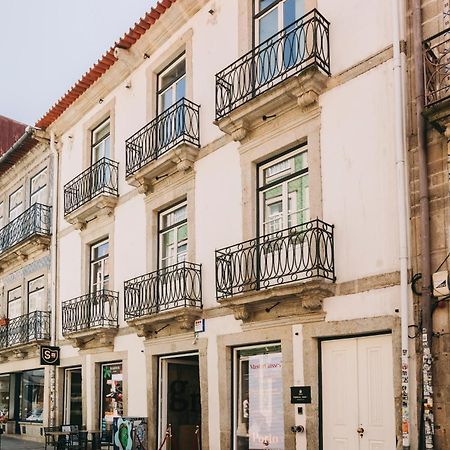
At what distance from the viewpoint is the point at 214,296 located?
11219 millimetres

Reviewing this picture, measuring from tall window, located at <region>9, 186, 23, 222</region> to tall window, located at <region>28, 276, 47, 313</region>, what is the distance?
7.97ft

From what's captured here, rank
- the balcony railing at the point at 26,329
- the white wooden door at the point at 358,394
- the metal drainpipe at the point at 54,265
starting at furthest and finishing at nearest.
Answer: the balcony railing at the point at 26,329 < the metal drainpipe at the point at 54,265 < the white wooden door at the point at 358,394

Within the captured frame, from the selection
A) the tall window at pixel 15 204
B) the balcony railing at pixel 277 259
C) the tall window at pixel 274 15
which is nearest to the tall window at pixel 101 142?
the tall window at pixel 15 204

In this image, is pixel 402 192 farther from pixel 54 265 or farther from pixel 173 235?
pixel 54 265

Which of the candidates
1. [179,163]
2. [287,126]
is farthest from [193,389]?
[287,126]

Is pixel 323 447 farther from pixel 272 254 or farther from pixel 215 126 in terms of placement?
pixel 215 126

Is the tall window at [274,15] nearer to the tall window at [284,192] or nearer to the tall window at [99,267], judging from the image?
the tall window at [284,192]

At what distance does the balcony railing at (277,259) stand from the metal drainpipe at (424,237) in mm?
1500

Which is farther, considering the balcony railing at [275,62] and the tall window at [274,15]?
the tall window at [274,15]

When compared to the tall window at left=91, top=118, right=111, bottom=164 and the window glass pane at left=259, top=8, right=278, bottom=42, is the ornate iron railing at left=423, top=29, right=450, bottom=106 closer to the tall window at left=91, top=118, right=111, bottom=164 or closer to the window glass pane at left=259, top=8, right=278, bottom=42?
the window glass pane at left=259, top=8, right=278, bottom=42

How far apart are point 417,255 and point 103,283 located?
8348 mm

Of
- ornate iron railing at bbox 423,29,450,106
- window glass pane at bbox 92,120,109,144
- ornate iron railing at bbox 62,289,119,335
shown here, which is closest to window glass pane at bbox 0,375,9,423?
ornate iron railing at bbox 62,289,119,335

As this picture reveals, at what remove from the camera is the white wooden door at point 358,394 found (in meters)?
8.37

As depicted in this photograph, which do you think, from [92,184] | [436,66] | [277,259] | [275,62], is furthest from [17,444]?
[436,66]
